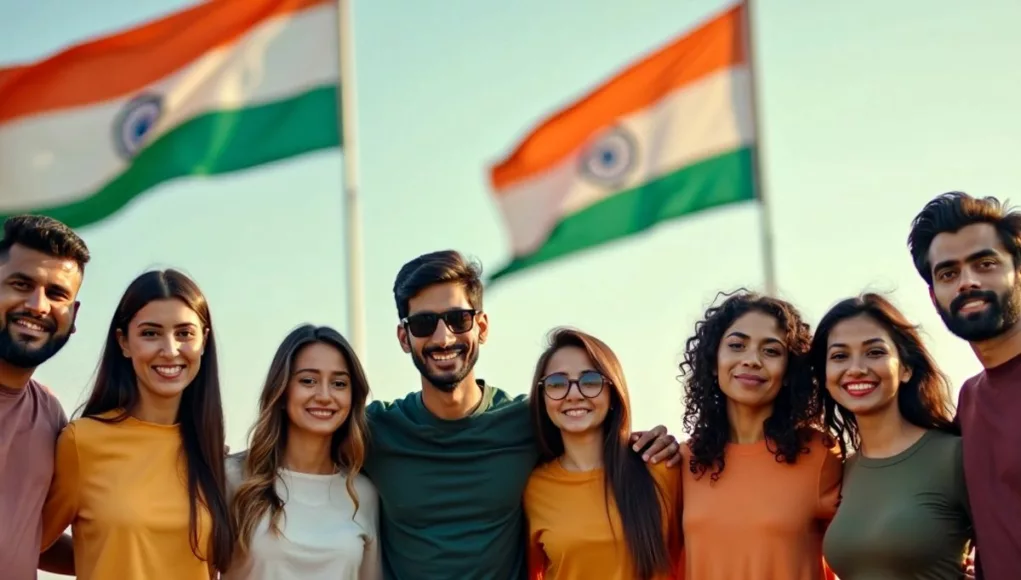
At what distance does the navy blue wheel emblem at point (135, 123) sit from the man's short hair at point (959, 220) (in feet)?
26.6

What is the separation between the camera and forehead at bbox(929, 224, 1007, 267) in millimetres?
6148

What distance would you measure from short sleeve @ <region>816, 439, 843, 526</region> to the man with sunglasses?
2.62 feet

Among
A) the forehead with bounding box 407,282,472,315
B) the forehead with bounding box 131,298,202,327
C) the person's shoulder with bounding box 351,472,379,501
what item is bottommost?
Answer: the person's shoulder with bounding box 351,472,379,501

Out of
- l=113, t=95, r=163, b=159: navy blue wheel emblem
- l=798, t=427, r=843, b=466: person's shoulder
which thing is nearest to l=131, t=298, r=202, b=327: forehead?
l=798, t=427, r=843, b=466: person's shoulder

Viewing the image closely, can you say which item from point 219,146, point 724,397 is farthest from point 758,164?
point 724,397

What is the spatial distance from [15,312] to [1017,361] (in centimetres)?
474

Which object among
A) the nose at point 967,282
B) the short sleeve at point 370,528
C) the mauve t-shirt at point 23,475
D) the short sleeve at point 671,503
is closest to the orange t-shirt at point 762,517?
the short sleeve at point 671,503

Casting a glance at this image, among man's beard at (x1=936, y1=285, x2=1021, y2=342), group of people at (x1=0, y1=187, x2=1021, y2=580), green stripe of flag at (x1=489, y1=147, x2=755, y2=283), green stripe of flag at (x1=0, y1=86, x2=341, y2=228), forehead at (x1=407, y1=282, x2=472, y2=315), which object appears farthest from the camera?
green stripe of flag at (x1=489, y1=147, x2=755, y2=283)

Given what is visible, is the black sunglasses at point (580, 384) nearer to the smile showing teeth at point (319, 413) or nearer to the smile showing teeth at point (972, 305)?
the smile showing teeth at point (319, 413)

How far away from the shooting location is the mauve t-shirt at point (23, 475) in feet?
19.8

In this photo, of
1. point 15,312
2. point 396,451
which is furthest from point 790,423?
point 15,312

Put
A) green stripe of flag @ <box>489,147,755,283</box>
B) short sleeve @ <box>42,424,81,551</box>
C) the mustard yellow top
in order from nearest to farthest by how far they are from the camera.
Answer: the mustard yellow top < short sleeve @ <box>42,424,81,551</box> < green stripe of flag @ <box>489,147,755,283</box>

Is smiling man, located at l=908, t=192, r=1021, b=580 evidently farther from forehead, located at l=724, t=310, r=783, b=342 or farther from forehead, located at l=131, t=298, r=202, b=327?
forehead, located at l=131, t=298, r=202, b=327

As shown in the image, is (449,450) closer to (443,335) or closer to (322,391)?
(443,335)
